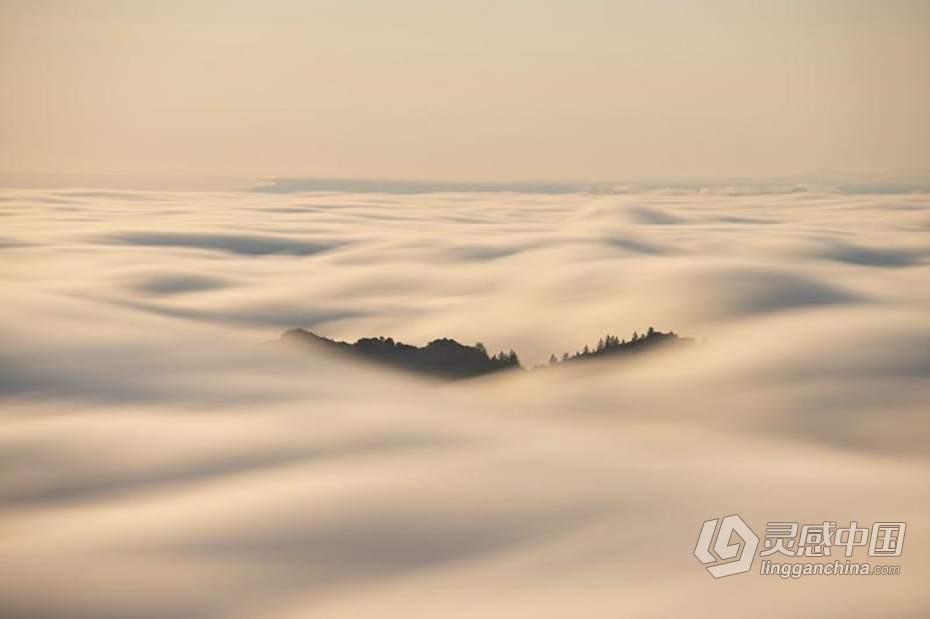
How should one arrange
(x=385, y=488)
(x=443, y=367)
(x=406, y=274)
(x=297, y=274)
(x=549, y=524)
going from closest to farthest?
(x=549, y=524), (x=385, y=488), (x=443, y=367), (x=406, y=274), (x=297, y=274)

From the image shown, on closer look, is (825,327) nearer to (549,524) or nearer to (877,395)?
(877,395)

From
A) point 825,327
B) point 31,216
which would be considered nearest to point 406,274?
point 825,327

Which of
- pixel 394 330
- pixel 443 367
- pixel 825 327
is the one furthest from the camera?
pixel 394 330

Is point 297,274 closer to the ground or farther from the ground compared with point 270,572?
closer to the ground

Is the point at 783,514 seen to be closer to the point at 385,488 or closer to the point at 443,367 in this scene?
the point at 385,488

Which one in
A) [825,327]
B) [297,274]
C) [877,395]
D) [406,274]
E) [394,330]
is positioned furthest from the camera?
[297,274]

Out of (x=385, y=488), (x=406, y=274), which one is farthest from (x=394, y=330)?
(x=385, y=488)

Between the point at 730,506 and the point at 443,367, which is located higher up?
the point at 730,506

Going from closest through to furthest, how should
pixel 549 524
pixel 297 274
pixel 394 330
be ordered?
pixel 549 524 → pixel 394 330 → pixel 297 274

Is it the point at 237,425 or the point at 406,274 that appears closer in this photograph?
the point at 237,425
